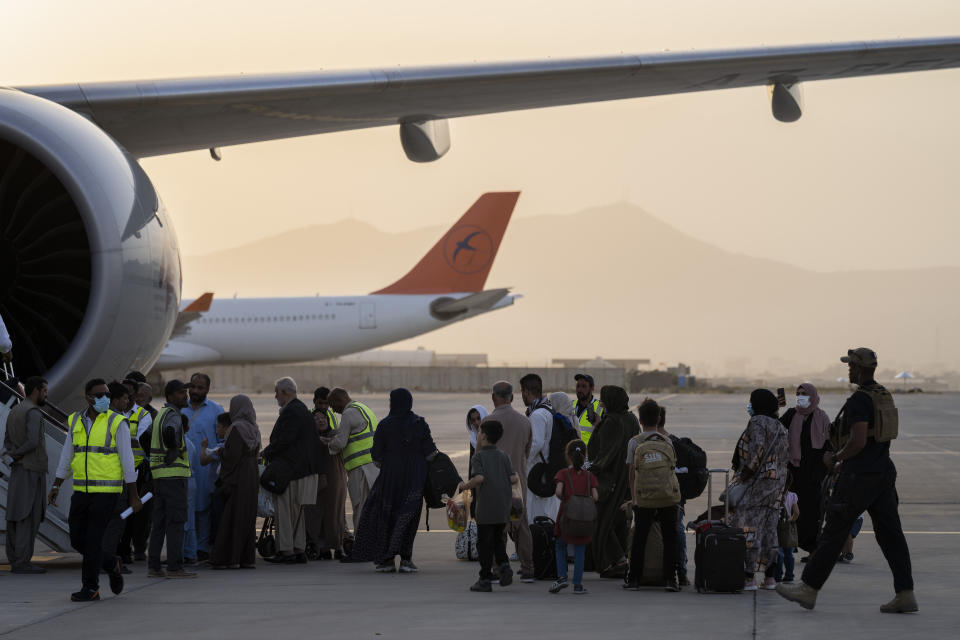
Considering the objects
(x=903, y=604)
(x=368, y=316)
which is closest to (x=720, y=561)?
(x=903, y=604)

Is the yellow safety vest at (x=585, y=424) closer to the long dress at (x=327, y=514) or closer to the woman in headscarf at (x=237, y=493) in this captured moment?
the long dress at (x=327, y=514)

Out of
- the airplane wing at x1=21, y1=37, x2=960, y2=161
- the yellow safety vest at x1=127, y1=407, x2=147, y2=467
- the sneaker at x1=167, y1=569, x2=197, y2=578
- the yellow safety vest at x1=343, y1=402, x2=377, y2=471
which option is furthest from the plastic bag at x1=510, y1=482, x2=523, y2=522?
the airplane wing at x1=21, y1=37, x2=960, y2=161

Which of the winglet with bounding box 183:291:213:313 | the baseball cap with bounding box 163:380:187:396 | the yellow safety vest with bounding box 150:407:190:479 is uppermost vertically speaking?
the winglet with bounding box 183:291:213:313

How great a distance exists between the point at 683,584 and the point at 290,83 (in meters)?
5.34

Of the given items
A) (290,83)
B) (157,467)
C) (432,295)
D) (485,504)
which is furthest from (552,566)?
(432,295)

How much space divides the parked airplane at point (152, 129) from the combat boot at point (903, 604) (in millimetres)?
5126

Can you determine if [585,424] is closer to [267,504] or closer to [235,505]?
[267,504]

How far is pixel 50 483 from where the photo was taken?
10875 mm

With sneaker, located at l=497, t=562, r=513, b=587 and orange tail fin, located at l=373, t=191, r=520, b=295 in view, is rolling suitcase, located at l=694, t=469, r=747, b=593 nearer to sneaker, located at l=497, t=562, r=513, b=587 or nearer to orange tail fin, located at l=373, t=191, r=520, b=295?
sneaker, located at l=497, t=562, r=513, b=587

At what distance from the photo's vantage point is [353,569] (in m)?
10.7

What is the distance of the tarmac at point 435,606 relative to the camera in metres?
7.77

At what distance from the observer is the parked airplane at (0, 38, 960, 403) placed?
1014 centimetres

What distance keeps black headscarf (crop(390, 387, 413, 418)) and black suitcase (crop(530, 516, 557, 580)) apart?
4.59 feet

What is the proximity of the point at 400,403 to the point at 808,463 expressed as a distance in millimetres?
3361
